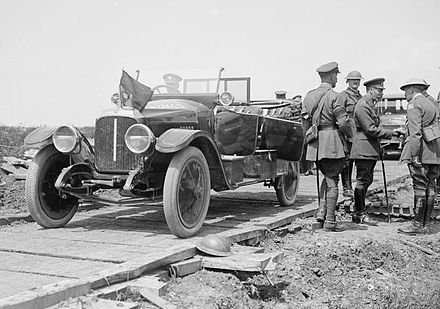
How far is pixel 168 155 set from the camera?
563 centimetres

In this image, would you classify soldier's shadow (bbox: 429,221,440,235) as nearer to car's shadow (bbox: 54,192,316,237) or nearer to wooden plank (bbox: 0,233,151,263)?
car's shadow (bbox: 54,192,316,237)

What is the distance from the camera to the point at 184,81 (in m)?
7.33

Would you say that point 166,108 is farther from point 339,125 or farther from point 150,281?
point 150,281

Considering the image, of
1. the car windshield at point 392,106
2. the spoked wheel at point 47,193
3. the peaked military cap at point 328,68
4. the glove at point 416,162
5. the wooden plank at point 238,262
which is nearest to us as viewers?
the wooden plank at point 238,262

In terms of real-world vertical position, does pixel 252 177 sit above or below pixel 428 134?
below

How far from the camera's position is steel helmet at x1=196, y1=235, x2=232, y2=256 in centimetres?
455

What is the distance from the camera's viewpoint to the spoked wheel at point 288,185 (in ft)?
25.7

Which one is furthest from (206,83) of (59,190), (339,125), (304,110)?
(59,190)

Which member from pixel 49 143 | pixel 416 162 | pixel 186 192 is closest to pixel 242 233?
pixel 186 192

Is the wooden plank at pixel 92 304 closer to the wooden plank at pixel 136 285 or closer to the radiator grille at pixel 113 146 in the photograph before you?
the wooden plank at pixel 136 285

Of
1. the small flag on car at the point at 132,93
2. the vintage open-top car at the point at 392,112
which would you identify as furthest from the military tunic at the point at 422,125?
the vintage open-top car at the point at 392,112

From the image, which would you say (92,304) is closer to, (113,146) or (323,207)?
(113,146)

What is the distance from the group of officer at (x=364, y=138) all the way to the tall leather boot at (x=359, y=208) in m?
0.23

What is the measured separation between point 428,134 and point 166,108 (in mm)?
3019
